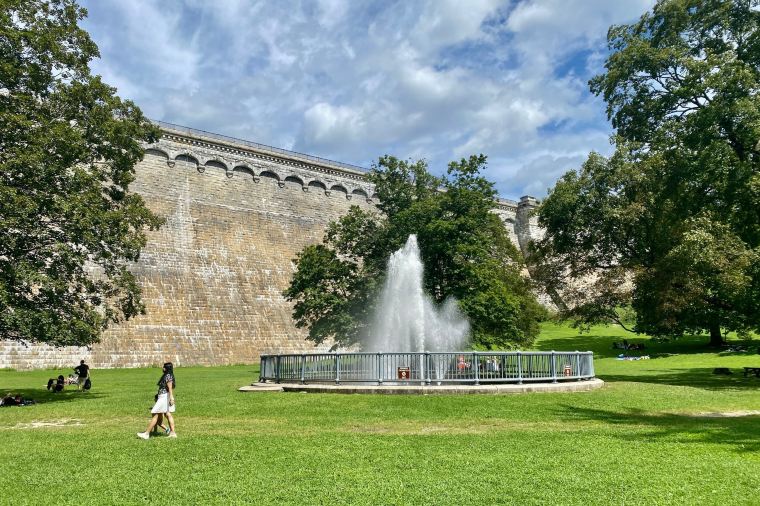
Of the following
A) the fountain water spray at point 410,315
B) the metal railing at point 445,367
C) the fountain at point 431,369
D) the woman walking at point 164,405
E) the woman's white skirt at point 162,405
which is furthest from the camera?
the fountain water spray at point 410,315

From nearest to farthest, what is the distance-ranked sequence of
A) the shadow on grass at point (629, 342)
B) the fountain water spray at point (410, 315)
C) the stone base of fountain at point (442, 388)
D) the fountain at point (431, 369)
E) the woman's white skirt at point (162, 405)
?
the woman's white skirt at point (162, 405)
the stone base of fountain at point (442, 388)
the fountain at point (431, 369)
the fountain water spray at point (410, 315)
the shadow on grass at point (629, 342)

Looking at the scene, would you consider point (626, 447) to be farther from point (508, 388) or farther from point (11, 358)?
point (11, 358)

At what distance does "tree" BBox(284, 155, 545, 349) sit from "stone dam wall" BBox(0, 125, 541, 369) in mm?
10999

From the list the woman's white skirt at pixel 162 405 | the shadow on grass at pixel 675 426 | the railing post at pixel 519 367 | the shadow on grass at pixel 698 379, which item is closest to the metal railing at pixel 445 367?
the railing post at pixel 519 367

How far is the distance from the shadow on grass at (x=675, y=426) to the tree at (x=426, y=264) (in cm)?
1210

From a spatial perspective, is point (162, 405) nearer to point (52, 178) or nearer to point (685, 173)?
point (52, 178)

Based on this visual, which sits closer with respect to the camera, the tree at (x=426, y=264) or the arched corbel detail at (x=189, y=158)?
the tree at (x=426, y=264)

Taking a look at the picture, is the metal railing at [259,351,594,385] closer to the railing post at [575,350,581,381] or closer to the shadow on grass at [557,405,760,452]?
the railing post at [575,350,581,381]

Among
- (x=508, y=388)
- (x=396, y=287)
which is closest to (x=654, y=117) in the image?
(x=396, y=287)

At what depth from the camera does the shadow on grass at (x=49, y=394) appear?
16312 mm

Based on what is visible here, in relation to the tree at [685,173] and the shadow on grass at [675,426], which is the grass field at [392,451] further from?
the tree at [685,173]

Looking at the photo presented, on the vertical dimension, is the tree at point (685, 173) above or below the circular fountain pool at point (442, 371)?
above

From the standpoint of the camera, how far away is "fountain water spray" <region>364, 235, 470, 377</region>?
2281cm

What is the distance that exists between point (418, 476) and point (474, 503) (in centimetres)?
119
